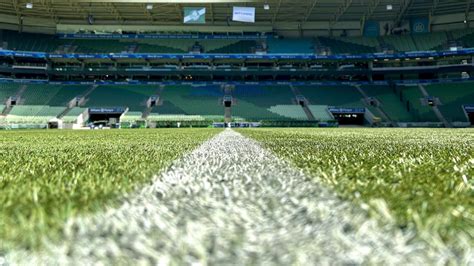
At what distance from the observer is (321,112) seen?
1334 inches

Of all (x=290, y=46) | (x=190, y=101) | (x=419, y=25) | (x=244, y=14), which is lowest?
(x=190, y=101)

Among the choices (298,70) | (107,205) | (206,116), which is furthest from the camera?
(298,70)

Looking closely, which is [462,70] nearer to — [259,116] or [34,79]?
[259,116]

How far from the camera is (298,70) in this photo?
39031 millimetres

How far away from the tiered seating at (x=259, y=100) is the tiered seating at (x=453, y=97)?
13.4 m

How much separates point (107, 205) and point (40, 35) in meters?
45.8

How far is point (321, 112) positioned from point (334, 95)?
3.95 m

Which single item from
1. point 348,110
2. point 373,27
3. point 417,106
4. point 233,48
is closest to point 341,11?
point 373,27

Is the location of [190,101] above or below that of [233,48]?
below

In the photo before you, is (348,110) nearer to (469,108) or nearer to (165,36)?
(469,108)

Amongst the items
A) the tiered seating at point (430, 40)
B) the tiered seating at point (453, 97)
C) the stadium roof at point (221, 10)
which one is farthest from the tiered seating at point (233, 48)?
the tiered seating at point (453, 97)

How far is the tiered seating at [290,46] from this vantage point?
131 feet

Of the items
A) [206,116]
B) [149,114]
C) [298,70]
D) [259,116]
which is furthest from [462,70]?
[149,114]

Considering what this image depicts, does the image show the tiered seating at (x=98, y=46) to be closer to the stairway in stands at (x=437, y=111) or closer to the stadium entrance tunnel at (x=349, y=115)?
the stadium entrance tunnel at (x=349, y=115)
